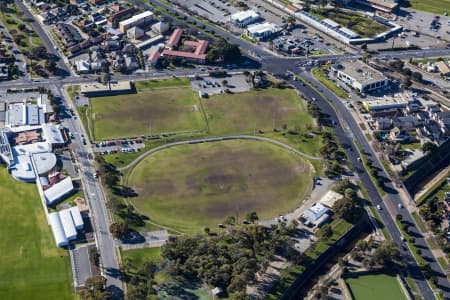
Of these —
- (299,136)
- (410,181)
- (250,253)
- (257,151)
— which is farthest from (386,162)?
(250,253)

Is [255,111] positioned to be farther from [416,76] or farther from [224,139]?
[416,76]

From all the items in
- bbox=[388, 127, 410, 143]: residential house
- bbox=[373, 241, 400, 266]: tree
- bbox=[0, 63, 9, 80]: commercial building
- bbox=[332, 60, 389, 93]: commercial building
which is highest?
bbox=[332, 60, 389, 93]: commercial building

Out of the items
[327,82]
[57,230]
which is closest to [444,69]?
[327,82]

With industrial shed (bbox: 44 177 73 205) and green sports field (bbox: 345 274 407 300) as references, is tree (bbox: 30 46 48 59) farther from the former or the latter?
green sports field (bbox: 345 274 407 300)

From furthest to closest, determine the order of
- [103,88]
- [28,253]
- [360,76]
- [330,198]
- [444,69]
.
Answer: [444,69] < [360,76] < [103,88] < [330,198] < [28,253]

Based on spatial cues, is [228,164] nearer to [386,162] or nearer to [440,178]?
[386,162]

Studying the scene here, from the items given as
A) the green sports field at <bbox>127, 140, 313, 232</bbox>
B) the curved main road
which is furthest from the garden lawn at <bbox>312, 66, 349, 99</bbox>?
the green sports field at <bbox>127, 140, 313, 232</bbox>
